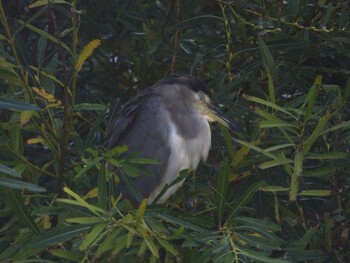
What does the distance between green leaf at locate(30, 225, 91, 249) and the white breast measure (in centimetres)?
123

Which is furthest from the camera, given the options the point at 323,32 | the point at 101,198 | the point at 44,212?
the point at 323,32

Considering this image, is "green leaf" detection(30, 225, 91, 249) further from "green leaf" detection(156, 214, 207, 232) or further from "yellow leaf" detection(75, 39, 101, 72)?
"yellow leaf" detection(75, 39, 101, 72)

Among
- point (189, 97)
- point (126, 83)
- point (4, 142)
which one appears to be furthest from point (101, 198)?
point (126, 83)

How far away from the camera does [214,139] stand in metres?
3.69

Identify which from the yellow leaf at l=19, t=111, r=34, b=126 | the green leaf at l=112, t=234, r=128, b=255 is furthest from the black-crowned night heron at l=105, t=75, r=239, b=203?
the green leaf at l=112, t=234, r=128, b=255

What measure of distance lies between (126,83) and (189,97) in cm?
51

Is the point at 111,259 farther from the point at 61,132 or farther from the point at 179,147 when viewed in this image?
the point at 179,147

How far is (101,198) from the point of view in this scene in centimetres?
251

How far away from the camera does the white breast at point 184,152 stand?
3.71m

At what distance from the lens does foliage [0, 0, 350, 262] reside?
8.43 ft

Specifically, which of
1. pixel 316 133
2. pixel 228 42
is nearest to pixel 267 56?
pixel 228 42

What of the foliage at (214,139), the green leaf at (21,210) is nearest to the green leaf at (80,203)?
the foliage at (214,139)

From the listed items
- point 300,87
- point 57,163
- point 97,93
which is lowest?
point 97,93

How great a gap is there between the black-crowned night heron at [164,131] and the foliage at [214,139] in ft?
0.26
